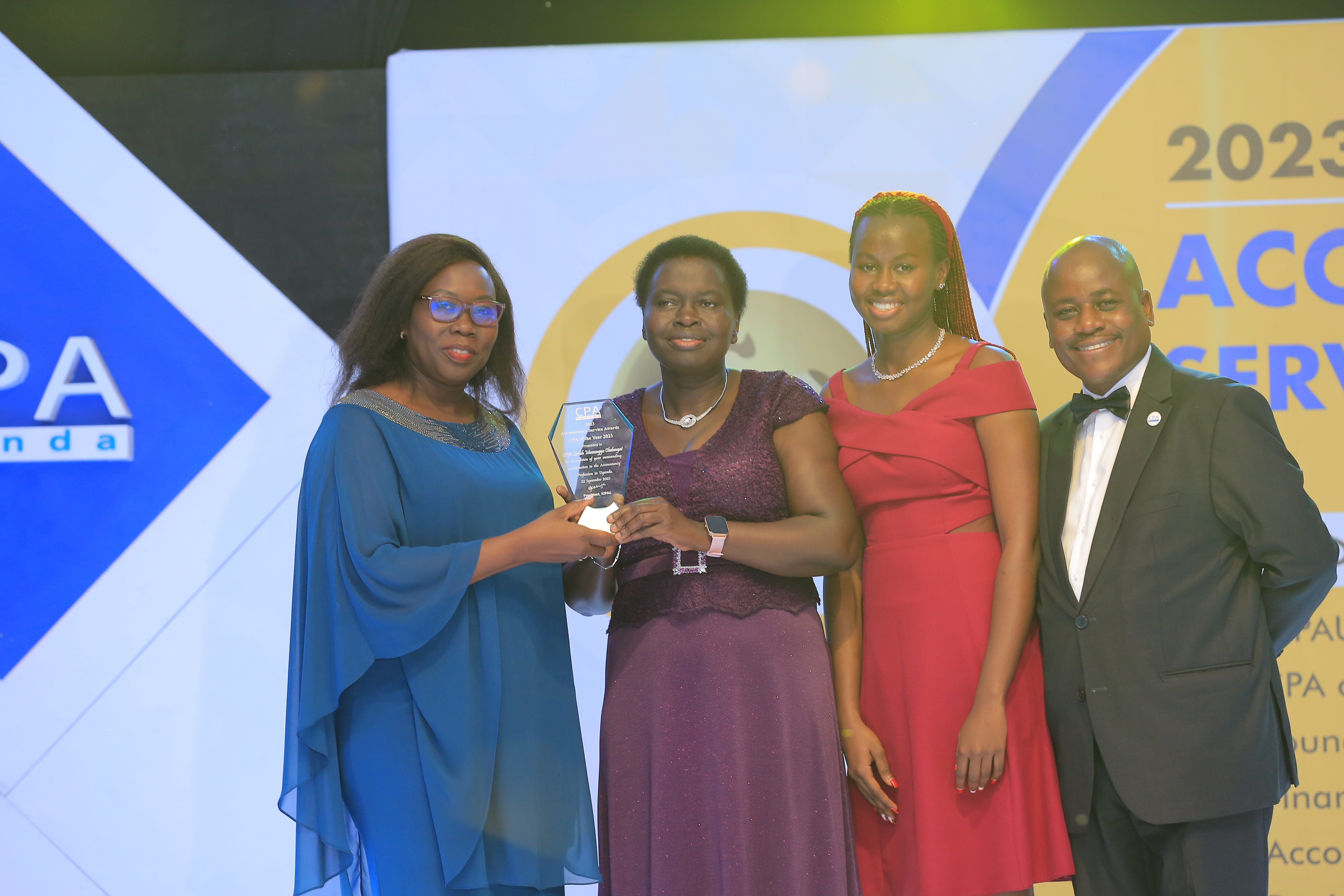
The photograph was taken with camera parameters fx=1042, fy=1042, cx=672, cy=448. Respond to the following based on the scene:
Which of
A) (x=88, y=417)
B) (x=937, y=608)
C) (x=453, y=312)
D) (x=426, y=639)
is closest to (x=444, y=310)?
(x=453, y=312)

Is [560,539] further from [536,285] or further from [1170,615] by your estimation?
[536,285]

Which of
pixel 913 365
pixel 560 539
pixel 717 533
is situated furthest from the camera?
pixel 913 365

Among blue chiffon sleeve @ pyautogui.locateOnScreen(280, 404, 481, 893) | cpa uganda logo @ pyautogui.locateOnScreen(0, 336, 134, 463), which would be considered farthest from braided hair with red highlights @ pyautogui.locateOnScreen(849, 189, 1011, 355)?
cpa uganda logo @ pyautogui.locateOnScreen(0, 336, 134, 463)

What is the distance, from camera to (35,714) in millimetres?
3879

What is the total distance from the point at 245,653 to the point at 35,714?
0.81m

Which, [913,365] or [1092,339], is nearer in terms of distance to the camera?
[1092,339]

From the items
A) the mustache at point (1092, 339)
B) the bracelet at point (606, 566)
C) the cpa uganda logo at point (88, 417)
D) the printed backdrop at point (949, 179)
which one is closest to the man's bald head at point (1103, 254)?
the mustache at point (1092, 339)

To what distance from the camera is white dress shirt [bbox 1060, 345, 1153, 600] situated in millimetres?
2377

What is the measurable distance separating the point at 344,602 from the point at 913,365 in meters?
1.44

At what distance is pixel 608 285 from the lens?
3.95 meters

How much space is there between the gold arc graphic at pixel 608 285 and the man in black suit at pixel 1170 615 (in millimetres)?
1598

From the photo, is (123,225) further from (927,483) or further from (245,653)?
(927,483)

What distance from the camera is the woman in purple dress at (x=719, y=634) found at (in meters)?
2.31

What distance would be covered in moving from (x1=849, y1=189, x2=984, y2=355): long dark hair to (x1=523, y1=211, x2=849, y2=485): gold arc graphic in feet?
4.22
